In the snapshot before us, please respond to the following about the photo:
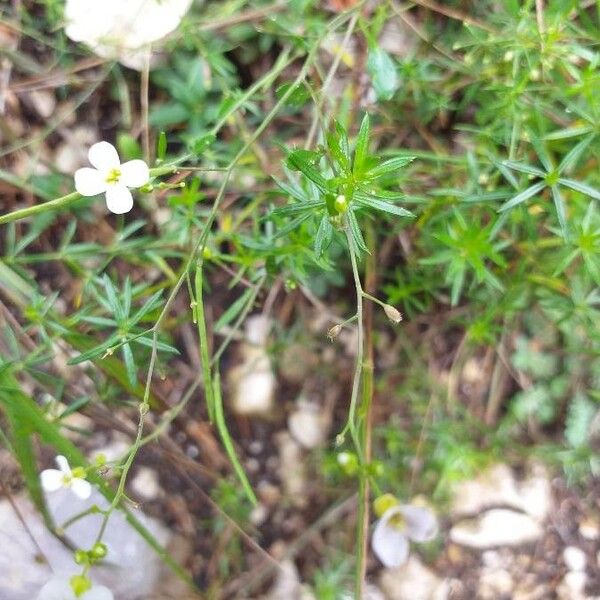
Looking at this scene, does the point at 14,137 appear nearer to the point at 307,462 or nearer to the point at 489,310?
the point at 307,462

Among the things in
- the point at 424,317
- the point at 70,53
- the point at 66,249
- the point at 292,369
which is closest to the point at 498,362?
the point at 424,317

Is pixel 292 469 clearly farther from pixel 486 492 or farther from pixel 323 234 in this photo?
pixel 323 234

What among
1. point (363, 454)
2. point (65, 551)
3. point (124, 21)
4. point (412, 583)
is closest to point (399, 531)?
point (363, 454)

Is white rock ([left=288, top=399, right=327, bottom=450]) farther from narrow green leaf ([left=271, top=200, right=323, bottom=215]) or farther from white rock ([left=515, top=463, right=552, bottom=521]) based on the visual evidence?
narrow green leaf ([left=271, top=200, right=323, bottom=215])

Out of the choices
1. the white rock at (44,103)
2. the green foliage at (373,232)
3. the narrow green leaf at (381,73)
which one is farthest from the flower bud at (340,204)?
the white rock at (44,103)

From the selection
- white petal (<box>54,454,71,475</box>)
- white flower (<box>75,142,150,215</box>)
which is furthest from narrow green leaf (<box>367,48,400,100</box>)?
white petal (<box>54,454,71,475</box>)

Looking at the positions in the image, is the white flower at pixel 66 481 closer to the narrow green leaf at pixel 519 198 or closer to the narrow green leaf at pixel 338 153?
the narrow green leaf at pixel 338 153
